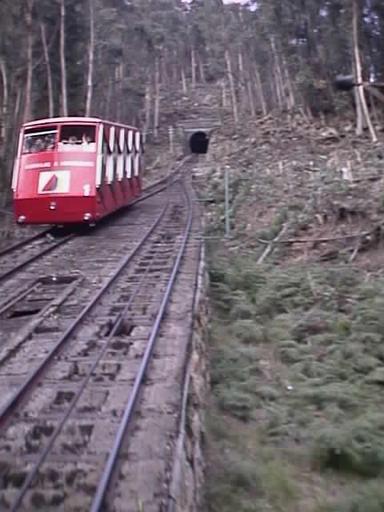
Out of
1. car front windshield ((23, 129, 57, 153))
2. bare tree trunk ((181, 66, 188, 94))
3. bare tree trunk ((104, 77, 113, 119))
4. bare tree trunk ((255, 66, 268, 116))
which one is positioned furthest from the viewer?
bare tree trunk ((181, 66, 188, 94))

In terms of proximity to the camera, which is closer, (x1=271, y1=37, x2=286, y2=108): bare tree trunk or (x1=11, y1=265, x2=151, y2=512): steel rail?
(x1=11, y1=265, x2=151, y2=512): steel rail

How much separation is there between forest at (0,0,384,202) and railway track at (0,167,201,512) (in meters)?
3.94

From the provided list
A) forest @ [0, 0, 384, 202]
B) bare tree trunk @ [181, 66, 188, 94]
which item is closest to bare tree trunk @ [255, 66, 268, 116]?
forest @ [0, 0, 384, 202]

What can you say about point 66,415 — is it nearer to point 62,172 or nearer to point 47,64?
point 62,172

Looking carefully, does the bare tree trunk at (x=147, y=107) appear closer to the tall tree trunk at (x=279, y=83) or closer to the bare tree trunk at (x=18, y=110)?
the tall tree trunk at (x=279, y=83)

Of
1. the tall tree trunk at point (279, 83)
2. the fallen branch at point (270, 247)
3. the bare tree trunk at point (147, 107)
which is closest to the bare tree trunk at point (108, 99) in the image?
the tall tree trunk at point (279, 83)

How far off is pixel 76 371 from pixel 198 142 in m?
62.8

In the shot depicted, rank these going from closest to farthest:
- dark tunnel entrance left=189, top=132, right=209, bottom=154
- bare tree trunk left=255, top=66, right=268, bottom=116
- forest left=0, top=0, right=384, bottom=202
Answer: forest left=0, top=0, right=384, bottom=202
bare tree trunk left=255, top=66, right=268, bottom=116
dark tunnel entrance left=189, top=132, right=209, bottom=154

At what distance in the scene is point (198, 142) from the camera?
7112 cm

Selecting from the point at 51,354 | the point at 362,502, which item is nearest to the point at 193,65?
the point at 51,354

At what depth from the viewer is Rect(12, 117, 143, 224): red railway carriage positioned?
20.1m

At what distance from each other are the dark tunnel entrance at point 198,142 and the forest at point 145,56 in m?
3.24

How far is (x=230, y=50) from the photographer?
245 feet

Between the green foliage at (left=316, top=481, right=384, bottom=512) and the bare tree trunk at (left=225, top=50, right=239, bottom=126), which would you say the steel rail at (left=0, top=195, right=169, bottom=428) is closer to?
the green foliage at (left=316, top=481, right=384, bottom=512)
